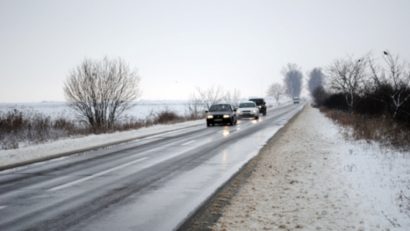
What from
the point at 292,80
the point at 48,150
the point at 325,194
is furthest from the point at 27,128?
the point at 292,80

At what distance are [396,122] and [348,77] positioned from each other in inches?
496

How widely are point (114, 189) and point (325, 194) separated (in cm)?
444

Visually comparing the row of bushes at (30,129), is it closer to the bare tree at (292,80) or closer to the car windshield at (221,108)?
the car windshield at (221,108)

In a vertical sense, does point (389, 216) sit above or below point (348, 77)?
below

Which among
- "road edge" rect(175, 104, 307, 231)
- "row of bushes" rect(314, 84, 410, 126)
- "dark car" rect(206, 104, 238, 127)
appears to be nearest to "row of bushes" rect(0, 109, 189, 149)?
"dark car" rect(206, 104, 238, 127)

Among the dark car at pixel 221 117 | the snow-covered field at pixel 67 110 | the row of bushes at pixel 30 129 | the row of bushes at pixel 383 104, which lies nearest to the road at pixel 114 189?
the row of bushes at pixel 30 129

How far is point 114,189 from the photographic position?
8352mm

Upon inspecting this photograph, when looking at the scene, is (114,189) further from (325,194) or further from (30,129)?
(30,129)

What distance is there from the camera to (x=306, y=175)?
9.59 m

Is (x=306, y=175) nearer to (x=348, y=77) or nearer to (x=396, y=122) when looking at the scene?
(x=396, y=122)

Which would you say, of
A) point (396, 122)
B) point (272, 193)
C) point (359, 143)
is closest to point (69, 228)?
point (272, 193)

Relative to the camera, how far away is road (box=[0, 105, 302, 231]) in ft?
19.8

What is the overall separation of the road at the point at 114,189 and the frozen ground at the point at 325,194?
36.9 inches

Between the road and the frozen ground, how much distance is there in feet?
3.08
